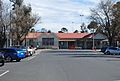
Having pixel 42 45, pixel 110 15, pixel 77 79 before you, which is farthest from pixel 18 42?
pixel 77 79

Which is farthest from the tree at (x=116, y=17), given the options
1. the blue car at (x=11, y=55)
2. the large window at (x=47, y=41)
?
the blue car at (x=11, y=55)

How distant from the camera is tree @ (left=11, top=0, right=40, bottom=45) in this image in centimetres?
7659

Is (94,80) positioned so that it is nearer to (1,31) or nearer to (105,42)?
(1,31)

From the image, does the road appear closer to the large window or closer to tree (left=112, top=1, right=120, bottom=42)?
tree (left=112, top=1, right=120, bottom=42)

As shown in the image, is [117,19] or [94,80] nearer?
[94,80]

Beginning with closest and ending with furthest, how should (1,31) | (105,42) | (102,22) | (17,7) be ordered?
(1,31)
(17,7)
(102,22)
(105,42)

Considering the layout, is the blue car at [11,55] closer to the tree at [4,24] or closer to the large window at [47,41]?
the tree at [4,24]

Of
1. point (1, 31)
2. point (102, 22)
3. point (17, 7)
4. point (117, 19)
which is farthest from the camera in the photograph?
point (102, 22)

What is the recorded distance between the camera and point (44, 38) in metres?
131

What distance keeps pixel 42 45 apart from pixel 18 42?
151ft

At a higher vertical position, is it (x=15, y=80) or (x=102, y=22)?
(x=102, y=22)

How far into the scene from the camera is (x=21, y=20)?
81438mm

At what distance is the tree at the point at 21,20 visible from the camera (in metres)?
76.6

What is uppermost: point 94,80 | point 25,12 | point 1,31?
point 25,12
